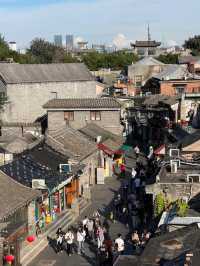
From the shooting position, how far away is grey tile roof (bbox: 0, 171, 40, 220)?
896 inches

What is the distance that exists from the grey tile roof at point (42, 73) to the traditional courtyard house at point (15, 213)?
31737 millimetres

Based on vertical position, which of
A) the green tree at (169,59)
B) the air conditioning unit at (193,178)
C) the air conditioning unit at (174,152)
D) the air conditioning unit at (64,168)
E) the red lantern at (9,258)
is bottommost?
the red lantern at (9,258)

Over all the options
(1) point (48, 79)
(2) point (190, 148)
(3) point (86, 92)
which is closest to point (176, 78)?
(3) point (86, 92)

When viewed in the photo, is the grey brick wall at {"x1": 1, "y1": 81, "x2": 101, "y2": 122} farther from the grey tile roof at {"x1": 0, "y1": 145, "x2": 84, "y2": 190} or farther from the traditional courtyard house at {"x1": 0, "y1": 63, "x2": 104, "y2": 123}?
the grey tile roof at {"x1": 0, "y1": 145, "x2": 84, "y2": 190}

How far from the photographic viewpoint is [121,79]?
81.9m

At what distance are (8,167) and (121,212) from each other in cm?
550

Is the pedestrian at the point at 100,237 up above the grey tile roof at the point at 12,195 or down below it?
below

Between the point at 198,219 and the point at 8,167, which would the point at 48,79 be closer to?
the point at 8,167

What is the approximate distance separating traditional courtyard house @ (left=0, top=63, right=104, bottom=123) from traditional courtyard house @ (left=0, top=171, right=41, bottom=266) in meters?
31.1

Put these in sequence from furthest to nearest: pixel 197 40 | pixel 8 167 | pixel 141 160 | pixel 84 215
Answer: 1. pixel 197 40
2. pixel 141 160
3. pixel 84 215
4. pixel 8 167

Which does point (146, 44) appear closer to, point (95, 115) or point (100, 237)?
point (95, 115)

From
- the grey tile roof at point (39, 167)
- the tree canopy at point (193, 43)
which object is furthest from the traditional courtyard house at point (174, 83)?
the tree canopy at point (193, 43)

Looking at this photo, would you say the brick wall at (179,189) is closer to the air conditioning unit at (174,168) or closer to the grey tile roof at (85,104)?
the air conditioning unit at (174,168)

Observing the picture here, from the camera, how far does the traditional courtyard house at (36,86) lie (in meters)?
56.5
